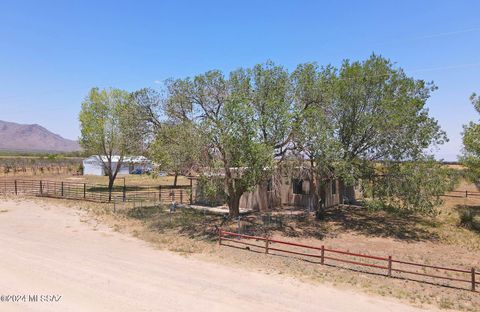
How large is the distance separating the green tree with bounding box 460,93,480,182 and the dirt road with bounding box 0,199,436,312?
768 inches

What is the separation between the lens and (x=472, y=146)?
2555 centimetres

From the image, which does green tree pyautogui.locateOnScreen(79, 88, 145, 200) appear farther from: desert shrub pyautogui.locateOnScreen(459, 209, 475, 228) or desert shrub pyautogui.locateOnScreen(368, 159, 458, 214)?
desert shrub pyautogui.locateOnScreen(459, 209, 475, 228)

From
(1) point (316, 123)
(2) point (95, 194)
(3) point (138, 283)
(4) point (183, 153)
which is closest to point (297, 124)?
(1) point (316, 123)

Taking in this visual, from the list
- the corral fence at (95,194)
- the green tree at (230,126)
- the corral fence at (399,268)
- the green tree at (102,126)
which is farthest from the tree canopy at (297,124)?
the green tree at (102,126)

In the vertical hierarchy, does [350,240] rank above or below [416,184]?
below

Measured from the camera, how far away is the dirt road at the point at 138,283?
10602 mm

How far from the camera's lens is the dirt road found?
10.6 metres

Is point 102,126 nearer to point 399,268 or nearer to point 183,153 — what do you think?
point 183,153

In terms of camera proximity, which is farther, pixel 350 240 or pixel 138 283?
pixel 350 240

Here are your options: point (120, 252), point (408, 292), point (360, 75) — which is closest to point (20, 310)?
point (120, 252)

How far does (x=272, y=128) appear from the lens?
68.5ft

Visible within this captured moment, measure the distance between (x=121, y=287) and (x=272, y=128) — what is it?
40.5 feet

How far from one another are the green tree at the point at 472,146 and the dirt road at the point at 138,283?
19.5 metres

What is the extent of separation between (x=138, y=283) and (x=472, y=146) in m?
24.8
